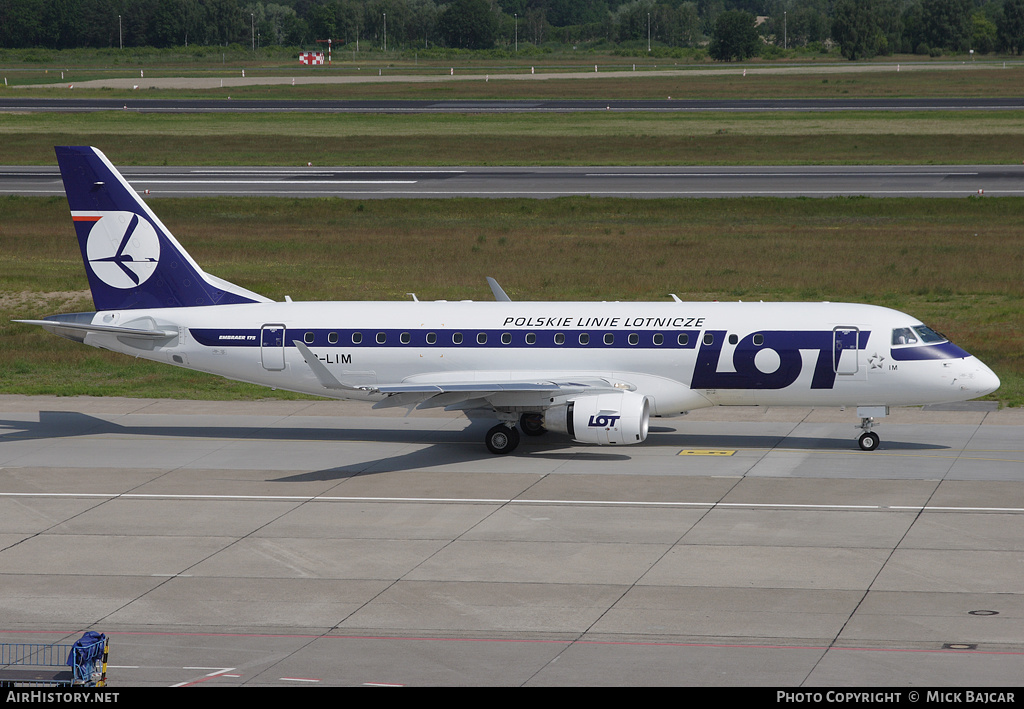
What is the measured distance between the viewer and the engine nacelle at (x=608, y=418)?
96.2 feet

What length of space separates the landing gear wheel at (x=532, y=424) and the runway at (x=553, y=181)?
45.1m

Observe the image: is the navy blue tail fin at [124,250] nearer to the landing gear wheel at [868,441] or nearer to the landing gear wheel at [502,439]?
the landing gear wheel at [502,439]

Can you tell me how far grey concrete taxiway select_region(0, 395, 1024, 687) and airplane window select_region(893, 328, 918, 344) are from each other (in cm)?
305

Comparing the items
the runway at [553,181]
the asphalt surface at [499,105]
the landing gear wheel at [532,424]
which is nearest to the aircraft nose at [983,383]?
the landing gear wheel at [532,424]

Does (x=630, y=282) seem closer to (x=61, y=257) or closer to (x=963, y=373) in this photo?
(x=963, y=373)

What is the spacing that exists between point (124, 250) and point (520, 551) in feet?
53.9

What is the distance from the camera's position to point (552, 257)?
59938 millimetres

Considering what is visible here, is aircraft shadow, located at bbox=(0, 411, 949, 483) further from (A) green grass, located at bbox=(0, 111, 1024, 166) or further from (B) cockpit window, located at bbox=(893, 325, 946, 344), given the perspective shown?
(A) green grass, located at bbox=(0, 111, 1024, 166)

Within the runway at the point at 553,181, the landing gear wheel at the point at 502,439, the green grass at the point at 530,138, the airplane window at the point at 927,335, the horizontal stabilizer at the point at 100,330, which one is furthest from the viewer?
the green grass at the point at 530,138

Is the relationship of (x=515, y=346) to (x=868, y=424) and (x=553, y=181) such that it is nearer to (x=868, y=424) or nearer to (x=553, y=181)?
(x=868, y=424)

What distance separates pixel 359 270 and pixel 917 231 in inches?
1178

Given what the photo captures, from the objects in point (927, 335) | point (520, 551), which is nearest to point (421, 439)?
point (520, 551)

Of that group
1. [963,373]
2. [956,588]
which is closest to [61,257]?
[963,373]

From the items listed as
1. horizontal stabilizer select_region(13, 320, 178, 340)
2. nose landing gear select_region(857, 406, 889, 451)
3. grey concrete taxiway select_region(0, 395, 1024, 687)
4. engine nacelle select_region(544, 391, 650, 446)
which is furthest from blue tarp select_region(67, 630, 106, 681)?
nose landing gear select_region(857, 406, 889, 451)
